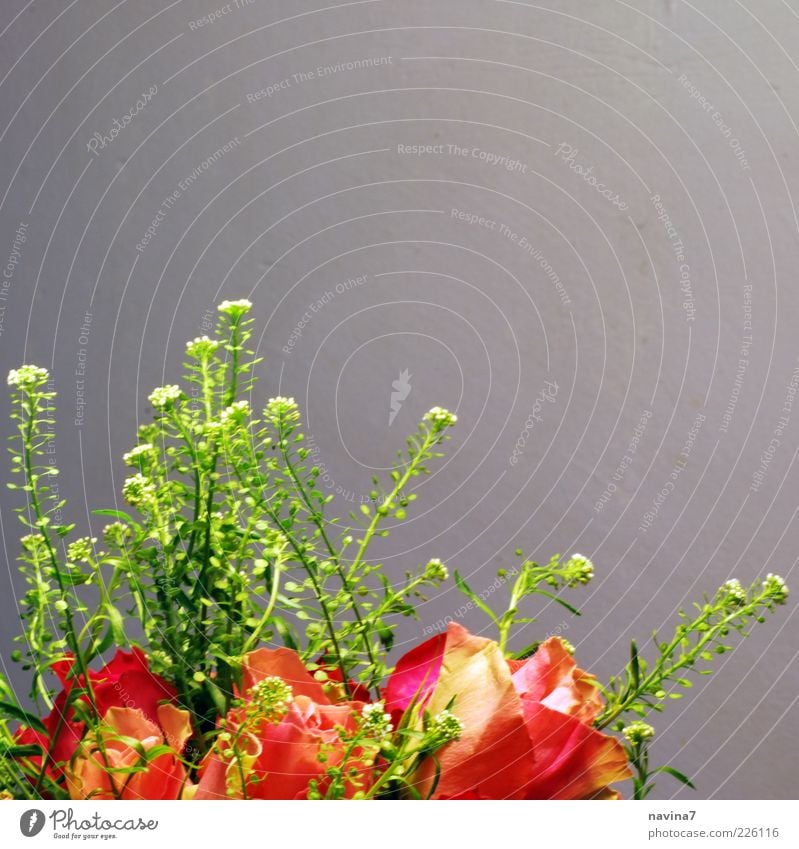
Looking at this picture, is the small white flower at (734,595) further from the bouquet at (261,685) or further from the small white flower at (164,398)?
the small white flower at (164,398)

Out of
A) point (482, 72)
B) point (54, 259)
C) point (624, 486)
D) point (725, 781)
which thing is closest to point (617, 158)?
point (482, 72)

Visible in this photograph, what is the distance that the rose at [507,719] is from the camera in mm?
235

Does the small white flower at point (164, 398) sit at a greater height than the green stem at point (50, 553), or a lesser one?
greater

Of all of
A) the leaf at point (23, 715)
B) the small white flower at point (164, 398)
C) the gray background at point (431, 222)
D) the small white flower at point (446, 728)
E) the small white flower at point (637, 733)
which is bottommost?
the leaf at point (23, 715)

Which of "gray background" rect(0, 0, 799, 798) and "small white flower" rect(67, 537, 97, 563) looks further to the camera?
"gray background" rect(0, 0, 799, 798)

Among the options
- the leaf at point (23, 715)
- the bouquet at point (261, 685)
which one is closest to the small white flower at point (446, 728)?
the bouquet at point (261, 685)

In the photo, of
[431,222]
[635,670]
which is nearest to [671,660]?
[635,670]

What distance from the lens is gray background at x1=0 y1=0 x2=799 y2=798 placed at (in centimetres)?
53

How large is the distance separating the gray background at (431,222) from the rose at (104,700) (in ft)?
0.83

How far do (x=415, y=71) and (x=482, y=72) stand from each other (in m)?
0.04

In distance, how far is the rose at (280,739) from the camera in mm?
226

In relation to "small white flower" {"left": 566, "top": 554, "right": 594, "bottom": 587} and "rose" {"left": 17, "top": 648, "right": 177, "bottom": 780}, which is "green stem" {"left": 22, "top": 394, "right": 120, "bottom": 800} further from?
"small white flower" {"left": 566, "top": 554, "right": 594, "bottom": 587}

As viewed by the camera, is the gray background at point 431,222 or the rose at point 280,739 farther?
the gray background at point 431,222

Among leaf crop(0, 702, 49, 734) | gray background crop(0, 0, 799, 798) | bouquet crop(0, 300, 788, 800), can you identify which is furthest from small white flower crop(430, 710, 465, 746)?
gray background crop(0, 0, 799, 798)
